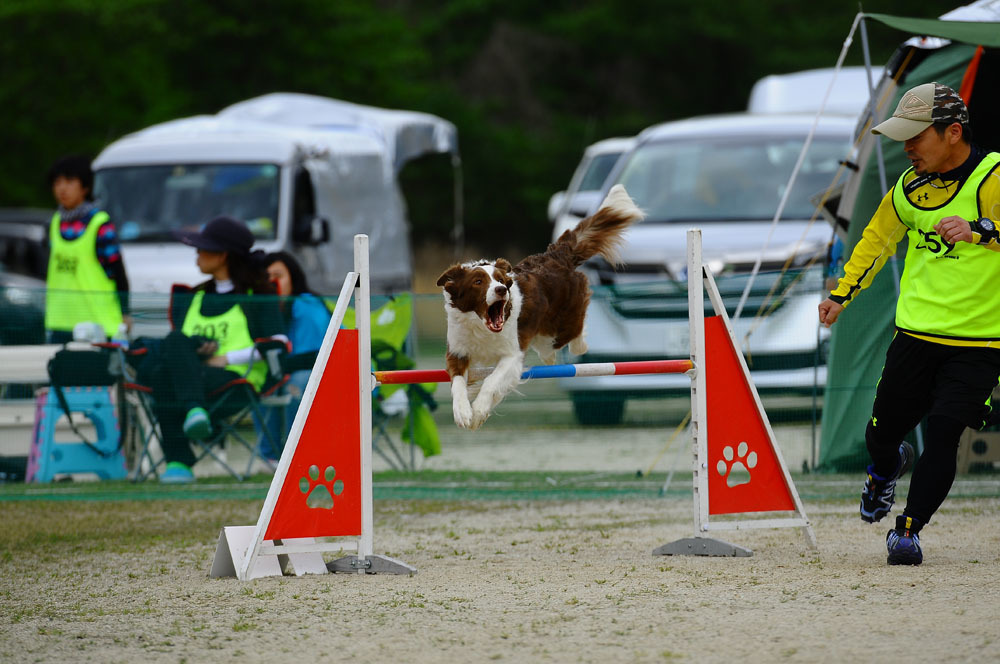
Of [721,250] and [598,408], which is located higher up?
[721,250]

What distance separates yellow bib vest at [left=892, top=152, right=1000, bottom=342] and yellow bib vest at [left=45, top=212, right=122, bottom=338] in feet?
18.0

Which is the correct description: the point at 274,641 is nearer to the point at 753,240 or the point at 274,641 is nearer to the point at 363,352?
the point at 363,352

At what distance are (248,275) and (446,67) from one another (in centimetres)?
3595

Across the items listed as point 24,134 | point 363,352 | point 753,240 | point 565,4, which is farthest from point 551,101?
point 363,352

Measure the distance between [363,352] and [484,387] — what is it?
582 millimetres

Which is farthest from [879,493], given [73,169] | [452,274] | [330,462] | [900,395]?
[73,169]

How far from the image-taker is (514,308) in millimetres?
5934

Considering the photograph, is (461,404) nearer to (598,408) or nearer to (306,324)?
(306,324)

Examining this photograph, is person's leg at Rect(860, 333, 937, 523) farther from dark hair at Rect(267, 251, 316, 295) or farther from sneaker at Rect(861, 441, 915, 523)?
dark hair at Rect(267, 251, 316, 295)

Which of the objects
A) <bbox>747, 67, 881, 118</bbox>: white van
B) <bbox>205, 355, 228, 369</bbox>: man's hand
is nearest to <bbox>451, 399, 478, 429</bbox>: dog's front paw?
<bbox>205, 355, 228, 369</bbox>: man's hand

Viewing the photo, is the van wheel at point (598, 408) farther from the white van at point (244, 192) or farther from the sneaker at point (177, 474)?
the white van at point (244, 192)

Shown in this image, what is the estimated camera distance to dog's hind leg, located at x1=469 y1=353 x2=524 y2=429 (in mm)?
5879

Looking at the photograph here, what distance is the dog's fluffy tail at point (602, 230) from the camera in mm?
6773

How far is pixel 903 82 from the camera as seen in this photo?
27.4ft
